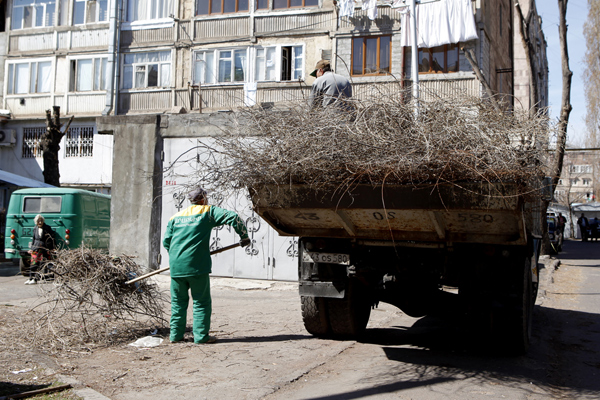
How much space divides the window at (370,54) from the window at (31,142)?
14.5m

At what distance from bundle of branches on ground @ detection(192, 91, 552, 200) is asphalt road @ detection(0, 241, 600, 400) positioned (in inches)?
63.0

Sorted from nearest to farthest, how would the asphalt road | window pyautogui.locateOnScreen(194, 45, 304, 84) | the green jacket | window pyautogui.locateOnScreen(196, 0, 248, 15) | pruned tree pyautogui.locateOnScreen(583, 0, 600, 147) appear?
the asphalt road
the green jacket
window pyautogui.locateOnScreen(194, 45, 304, 84)
window pyautogui.locateOnScreen(196, 0, 248, 15)
pruned tree pyautogui.locateOnScreen(583, 0, 600, 147)

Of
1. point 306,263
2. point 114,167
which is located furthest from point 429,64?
point 306,263

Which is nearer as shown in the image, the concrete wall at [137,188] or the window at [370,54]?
the concrete wall at [137,188]

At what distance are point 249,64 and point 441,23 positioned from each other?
7.10 metres

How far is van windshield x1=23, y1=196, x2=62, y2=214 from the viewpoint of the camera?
1415 centimetres

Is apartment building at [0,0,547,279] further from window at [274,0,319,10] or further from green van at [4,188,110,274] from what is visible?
green van at [4,188,110,274]

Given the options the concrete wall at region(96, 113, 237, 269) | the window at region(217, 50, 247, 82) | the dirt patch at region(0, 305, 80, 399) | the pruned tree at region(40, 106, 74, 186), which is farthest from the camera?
the window at region(217, 50, 247, 82)

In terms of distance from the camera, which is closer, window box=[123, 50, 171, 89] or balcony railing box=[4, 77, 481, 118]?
balcony railing box=[4, 77, 481, 118]

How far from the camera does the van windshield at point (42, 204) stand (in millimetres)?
14148

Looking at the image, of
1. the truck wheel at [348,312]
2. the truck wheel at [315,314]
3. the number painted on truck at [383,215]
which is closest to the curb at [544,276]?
the truck wheel at [348,312]

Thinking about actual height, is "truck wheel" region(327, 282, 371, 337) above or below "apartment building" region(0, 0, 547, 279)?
below

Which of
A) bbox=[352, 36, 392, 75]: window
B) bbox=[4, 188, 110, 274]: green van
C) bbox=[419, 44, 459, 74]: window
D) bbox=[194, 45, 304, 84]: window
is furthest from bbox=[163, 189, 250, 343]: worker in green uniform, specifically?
bbox=[194, 45, 304, 84]: window

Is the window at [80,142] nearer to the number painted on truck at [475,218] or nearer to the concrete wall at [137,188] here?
the concrete wall at [137,188]
